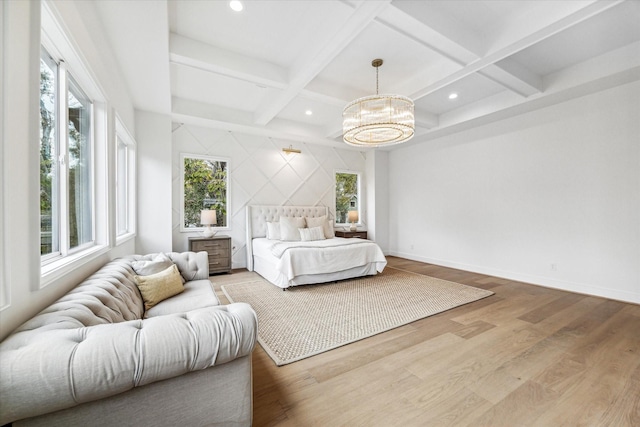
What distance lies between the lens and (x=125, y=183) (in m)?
3.80

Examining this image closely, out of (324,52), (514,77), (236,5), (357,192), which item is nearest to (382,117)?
(324,52)

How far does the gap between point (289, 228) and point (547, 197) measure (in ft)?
13.8

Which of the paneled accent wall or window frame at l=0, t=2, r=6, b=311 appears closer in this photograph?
window frame at l=0, t=2, r=6, b=311

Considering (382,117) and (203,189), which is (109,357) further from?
(203,189)

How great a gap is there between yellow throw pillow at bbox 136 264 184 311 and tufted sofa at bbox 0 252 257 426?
27.4 inches

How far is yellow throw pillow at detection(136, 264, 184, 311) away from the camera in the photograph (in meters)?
2.06

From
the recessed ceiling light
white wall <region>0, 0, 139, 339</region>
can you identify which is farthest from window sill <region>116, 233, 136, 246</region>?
the recessed ceiling light

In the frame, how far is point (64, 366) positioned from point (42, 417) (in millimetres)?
211

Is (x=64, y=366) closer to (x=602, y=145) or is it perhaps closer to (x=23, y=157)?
(x=23, y=157)

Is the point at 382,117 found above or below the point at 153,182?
above

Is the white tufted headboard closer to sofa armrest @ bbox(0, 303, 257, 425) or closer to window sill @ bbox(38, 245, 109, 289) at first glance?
A: window sill @ bbox(38, 245, 109, 289)

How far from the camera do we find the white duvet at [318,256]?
379 cm

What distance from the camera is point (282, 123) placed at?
5.26m

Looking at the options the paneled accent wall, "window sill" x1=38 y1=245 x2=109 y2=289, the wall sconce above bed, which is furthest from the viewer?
the wall sconce above bed
